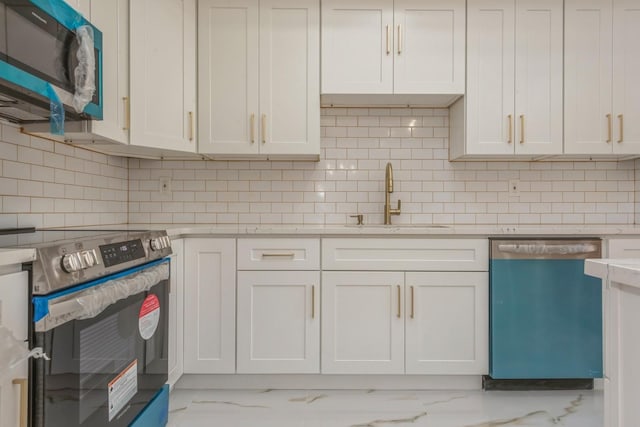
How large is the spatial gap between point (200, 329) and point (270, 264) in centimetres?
51

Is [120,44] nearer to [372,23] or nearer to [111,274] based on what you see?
[111,274]

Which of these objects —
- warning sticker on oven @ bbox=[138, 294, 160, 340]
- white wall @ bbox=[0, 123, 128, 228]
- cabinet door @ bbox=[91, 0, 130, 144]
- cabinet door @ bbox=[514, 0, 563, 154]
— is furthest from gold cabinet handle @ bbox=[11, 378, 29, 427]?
cabinet door @ bbox=[514, 0, 563, 154]

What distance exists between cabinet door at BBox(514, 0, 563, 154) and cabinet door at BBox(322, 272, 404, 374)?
3.85 ft

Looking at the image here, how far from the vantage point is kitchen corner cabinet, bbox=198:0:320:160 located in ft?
7.79

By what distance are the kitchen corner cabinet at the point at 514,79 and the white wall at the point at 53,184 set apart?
7.07 ft

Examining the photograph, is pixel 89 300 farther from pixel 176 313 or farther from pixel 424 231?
pixel 424 231

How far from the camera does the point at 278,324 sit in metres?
2.20

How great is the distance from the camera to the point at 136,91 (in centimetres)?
199

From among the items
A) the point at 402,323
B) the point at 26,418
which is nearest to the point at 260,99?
the point at 402,323

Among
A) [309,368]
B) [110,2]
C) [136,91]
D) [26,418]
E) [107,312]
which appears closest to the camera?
[26,418]

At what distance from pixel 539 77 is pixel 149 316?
2.44 m

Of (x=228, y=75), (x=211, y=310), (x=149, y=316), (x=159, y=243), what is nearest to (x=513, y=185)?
(x=228, y=75)

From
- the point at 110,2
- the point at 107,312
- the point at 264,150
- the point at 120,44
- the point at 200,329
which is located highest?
the point at 110,2

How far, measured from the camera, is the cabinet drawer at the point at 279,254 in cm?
221
